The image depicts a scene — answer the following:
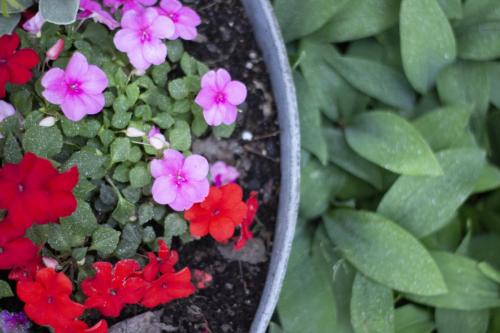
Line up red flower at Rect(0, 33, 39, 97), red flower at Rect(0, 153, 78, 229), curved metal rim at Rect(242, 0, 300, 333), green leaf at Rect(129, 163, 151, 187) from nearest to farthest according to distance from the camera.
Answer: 1. red flower at Rect(0, 153, 78, 229)
2. red flower at Rect(0, 33, 39, 97)
3. green leaf at Rect(129, 163, 151, 187)
4. curved metal rim at Rect(242, 0, 300, 333)

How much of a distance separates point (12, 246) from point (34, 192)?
0.31ft

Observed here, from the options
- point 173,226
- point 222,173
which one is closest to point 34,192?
point 173,226

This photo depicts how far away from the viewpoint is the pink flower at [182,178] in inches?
43.3

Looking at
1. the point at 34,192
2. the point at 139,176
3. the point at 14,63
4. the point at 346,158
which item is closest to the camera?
the point at 34,192

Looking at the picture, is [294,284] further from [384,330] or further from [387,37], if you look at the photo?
[387,37]

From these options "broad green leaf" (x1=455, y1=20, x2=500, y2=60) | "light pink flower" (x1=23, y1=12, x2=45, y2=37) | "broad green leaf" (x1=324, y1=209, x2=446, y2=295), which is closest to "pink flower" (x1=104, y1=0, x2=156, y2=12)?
"light pink flower" (x1=23, y1=12, x2=45, y2=37)

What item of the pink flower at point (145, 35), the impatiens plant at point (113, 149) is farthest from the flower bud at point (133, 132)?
the pink flower at point (145, 35)

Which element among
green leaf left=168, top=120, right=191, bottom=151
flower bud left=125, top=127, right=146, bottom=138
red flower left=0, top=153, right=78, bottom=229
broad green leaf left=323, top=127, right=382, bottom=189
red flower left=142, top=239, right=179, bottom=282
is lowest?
broad green leaf left=323, top=127, right=382, bottom=189

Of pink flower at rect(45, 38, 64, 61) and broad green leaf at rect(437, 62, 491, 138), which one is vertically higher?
pink flower at rect(45, 38, 64, 61)

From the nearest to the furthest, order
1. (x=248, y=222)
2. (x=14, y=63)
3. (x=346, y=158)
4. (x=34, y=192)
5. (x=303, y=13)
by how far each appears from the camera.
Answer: (x=34, y=192) → (x=14, y=63) → (x=248, y=222) → (x=303, y=13) → (x=346, y=158)

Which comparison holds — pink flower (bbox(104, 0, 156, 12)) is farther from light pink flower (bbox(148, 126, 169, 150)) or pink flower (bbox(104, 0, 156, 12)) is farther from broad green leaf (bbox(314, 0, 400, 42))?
broad green leaf (bbox(314, 0, 400, 42))

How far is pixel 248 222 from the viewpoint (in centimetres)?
123

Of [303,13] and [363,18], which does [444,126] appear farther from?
[303,13]

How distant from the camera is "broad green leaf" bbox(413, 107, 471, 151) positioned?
1.46m
